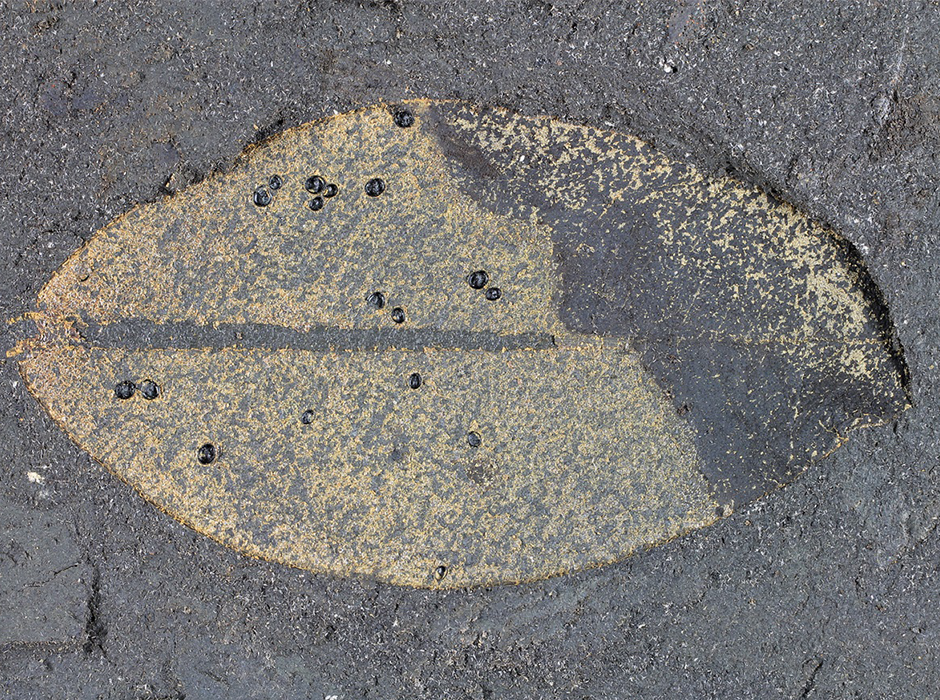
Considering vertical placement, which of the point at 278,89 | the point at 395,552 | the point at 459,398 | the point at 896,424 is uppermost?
the point at 278,89

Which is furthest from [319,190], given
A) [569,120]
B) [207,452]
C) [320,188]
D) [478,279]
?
[207,452]

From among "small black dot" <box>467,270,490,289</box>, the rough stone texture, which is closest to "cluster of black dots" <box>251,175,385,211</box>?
the rough stone texture

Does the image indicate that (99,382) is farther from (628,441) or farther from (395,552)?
(628,441)

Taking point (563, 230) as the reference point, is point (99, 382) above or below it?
below

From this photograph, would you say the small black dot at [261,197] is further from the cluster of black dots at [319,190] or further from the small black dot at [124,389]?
the small black dot at [124,389]

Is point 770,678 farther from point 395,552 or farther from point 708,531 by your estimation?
point 395,552

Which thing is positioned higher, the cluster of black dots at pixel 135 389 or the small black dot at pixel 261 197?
the small black dot at pixel 261 197

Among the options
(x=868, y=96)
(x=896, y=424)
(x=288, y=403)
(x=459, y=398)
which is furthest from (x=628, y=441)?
(x=868, y=96)

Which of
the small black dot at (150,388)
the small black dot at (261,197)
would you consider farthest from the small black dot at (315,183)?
the small black dot at (150,388)
